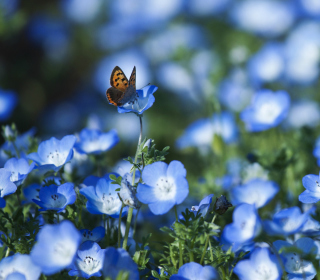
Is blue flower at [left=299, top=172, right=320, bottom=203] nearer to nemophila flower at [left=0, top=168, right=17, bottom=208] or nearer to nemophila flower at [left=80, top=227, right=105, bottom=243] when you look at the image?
nemophila flower at [left=80, top=227, right=105, bottom=243]

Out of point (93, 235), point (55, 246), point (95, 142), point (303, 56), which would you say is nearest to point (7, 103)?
point (95, 142)

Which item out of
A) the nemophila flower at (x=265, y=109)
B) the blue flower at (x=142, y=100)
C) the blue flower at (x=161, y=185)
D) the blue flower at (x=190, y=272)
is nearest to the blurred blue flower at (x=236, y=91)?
the nemophila flower at (x=265, y=109)

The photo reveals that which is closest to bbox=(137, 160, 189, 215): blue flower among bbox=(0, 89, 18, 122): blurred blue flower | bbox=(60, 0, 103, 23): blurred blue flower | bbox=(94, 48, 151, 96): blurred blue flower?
bbox=(0, 89, 18, 122): blurred blue flower

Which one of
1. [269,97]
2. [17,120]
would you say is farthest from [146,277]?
[17,120]

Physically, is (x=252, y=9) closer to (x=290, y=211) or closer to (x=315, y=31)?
(x=315, y=31)

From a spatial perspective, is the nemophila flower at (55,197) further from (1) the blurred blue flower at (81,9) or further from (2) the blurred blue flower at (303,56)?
(1) the blurred blue flower at (81,9)

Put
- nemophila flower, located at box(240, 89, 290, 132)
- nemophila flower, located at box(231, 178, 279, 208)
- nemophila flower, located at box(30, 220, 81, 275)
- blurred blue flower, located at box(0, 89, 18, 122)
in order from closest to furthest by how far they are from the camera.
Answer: nemophila flower, located at box(30, 220, 81, 275)
nemophila flower, located at box(231, 178, 279, 208)
nemophila flower, located at box(240, 89, 290, 132)
blurred blue flower, located at box(0, 89, 18, 122)
